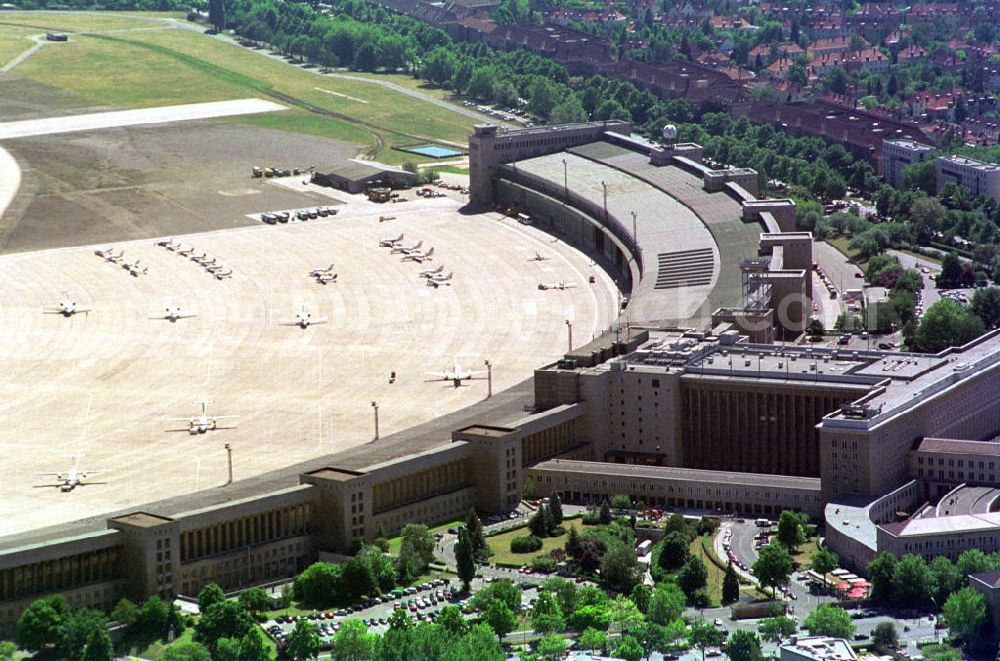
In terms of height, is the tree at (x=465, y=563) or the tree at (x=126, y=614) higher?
the tree at (x=465, y=563)

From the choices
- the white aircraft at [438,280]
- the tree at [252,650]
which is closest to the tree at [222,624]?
the tree at [252,650]

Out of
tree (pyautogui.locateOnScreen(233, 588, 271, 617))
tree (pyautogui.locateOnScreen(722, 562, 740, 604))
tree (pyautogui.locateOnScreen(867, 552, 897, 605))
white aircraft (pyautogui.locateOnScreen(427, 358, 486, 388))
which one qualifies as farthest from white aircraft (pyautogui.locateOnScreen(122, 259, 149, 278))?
tree (pyautogui.locateOnScreen(867, 552, 897, 605))

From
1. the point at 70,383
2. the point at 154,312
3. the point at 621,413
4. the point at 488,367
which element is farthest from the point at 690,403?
the point at 154,312

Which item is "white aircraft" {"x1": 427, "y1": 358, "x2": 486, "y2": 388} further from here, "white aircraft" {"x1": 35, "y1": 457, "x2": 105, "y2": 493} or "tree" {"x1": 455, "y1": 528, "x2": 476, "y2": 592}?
"tree" {"x1": 455, "y1": 528, "x2": 476, "y2": 592}

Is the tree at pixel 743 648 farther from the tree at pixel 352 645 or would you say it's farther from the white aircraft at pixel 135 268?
the white aircraft at pixel 135 268

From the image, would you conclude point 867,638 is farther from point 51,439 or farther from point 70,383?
point 70,383

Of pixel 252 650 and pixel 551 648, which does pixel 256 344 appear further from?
pixel 551 648
